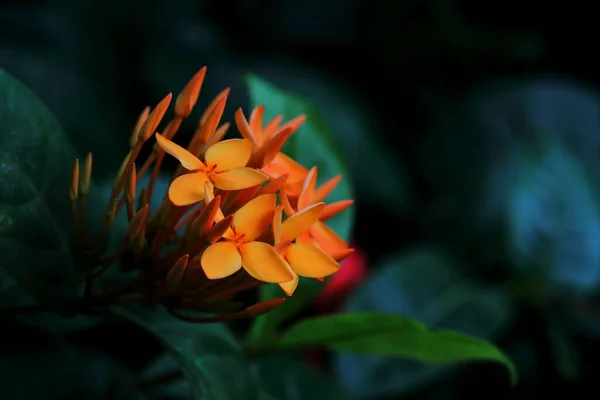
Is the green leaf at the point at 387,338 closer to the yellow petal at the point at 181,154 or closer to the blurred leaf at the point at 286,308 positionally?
the blurred leaf at the point at 286,308

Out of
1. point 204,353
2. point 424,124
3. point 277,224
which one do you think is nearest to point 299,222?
point 277,224

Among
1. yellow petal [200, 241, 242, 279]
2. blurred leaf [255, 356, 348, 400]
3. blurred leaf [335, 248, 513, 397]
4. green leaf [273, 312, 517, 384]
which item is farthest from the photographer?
blurred leaf [335, 248, 513, 397]

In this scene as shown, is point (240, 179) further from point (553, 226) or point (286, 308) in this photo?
point (553, 226)

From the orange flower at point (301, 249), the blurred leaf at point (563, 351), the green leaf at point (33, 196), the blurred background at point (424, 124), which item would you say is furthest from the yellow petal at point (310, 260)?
the blurred leaf at point (563, 351)

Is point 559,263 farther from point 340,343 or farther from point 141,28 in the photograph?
point 141,28

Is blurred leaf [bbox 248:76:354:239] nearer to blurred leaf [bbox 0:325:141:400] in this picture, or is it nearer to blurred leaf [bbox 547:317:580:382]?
blurred leaf [bbox 0:325:141:400]

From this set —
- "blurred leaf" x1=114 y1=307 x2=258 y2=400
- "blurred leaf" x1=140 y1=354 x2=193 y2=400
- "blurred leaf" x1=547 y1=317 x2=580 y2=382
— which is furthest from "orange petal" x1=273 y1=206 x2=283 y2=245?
"blurred leaf" x1=547 y1=317 x2=580 y2=382
